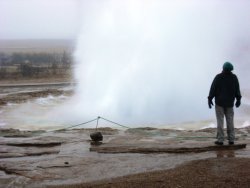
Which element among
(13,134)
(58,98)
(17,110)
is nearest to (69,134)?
(13,134)

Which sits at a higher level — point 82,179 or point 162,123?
point 162,123

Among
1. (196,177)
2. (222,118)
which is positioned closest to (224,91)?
(222,118)

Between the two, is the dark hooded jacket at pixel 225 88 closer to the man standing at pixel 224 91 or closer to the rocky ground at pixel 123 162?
the man standing at pixel 224 91

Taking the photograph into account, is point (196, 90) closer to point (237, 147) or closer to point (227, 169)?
point (237, 147)

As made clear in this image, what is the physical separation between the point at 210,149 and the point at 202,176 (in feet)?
7.19

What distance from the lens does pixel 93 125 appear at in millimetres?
16031

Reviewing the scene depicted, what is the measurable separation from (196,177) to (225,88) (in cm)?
263

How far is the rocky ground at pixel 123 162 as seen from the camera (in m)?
6.53

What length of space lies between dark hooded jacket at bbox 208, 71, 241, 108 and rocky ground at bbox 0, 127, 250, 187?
0.88 metres

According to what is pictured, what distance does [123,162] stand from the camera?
26.4 feet

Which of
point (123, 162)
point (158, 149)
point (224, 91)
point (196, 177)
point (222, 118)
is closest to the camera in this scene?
point (196, 177)

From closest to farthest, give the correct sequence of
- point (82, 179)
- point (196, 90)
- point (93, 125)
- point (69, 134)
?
point (82, 179)
point (69, 134)
point (93, 125)
point (196, 90)

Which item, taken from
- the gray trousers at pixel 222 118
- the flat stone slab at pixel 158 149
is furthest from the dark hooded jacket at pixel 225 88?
the flat stone slab at pixel 158 149

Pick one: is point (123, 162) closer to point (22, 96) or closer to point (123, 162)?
point (123, 162)
